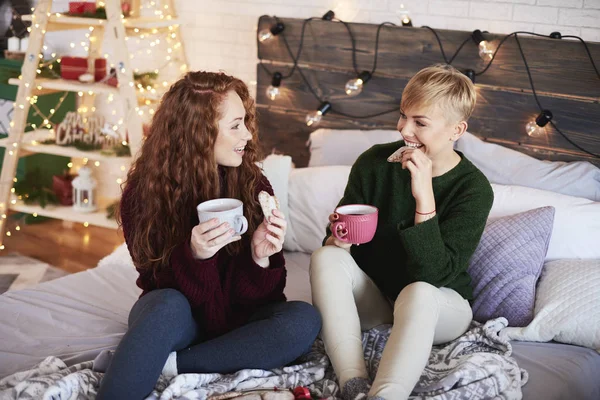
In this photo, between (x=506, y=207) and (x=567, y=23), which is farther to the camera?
(x=567, y=23)

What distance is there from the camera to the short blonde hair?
1.91 m

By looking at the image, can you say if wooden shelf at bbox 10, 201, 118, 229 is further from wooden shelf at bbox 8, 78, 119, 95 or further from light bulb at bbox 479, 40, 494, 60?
light bulb at bbox 479, 40, 494, 60

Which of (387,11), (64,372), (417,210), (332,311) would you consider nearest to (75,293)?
(64,372)

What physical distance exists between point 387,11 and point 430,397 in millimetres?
1834

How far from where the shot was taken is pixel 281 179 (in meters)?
2.64

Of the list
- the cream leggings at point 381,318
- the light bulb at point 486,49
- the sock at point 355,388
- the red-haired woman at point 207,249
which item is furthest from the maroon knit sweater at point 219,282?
the light bulb at point 486,49

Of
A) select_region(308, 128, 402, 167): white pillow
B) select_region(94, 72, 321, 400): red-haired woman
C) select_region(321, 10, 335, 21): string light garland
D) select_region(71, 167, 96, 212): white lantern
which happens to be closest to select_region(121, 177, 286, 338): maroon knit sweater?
select_region(94, 72, 321, 400): red-haired woman

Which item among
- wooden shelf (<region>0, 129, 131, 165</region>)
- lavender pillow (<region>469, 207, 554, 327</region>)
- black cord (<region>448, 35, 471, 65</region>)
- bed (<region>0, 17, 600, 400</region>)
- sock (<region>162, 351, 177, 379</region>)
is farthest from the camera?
wooden shelf (<region>0, 129, 131, 165</region>)

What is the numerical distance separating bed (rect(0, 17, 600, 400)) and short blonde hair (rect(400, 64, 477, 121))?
20.7 inches

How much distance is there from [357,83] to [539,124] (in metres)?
0.72

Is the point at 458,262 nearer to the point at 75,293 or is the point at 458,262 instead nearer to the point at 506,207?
the point at 506,207

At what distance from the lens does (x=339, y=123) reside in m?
3.06

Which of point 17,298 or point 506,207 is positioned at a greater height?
point 506,207

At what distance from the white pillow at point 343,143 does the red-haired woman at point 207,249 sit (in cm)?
87
